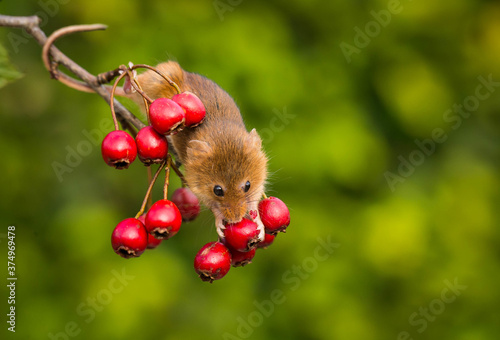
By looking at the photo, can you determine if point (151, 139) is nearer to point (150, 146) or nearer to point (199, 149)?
point (150, 146)

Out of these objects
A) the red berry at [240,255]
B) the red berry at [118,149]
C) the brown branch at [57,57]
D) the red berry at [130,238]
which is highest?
the brown branch at [57,57]

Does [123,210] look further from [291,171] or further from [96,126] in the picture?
[291,171]

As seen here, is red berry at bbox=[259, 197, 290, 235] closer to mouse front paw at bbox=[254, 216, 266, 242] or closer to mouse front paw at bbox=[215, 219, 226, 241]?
mouse front paw at bbox=[254, 216, 266, 242]

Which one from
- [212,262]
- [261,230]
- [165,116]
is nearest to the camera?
[165,116]

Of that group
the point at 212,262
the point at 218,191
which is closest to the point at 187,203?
the point at 218,191

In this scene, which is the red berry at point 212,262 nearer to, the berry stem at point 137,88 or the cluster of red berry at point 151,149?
the cluster of red berry at point 151,149

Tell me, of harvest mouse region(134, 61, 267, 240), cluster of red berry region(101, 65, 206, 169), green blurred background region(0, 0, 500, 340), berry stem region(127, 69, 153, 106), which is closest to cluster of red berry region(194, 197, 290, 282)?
harvest mouse region(134, 61, 267, 240)

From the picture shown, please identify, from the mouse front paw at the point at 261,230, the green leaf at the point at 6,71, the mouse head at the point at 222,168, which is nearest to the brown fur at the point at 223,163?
the mouse head at the point at 222,168
